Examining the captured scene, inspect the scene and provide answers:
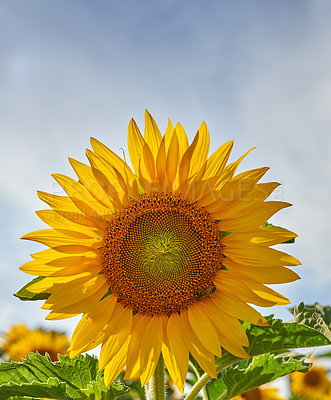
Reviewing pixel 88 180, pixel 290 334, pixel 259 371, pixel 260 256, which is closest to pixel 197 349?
pixel 259 371

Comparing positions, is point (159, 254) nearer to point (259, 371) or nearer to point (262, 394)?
point (259, 371)

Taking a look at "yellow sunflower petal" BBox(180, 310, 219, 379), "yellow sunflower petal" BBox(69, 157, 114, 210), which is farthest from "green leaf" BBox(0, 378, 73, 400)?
"yellow sunflower petal" BBox(69, 157, 114, 210)

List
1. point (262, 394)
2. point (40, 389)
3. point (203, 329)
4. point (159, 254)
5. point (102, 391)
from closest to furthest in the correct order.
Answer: point (40, 389), point (102, 391), point (203, 329), point (159, 254), point (262, 394)

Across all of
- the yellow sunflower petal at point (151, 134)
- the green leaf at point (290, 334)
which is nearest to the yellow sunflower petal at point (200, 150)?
the yellow sunflower petal at point (151, 134)

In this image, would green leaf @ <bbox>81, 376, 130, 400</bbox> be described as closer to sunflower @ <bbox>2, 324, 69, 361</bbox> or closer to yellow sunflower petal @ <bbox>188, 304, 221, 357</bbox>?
yellow sunflower petal @ <bbox>188, 304, 221, 357</bbox>

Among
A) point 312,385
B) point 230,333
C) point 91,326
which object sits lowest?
point 312,385

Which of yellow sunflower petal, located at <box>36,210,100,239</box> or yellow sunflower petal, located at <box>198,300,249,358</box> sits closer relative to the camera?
yellow sunflower petal, located at <box>198,300,249,358</box>

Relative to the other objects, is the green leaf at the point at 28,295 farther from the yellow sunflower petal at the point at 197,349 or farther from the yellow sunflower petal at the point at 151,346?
the yellow sunflower petal at the point at 197,349
